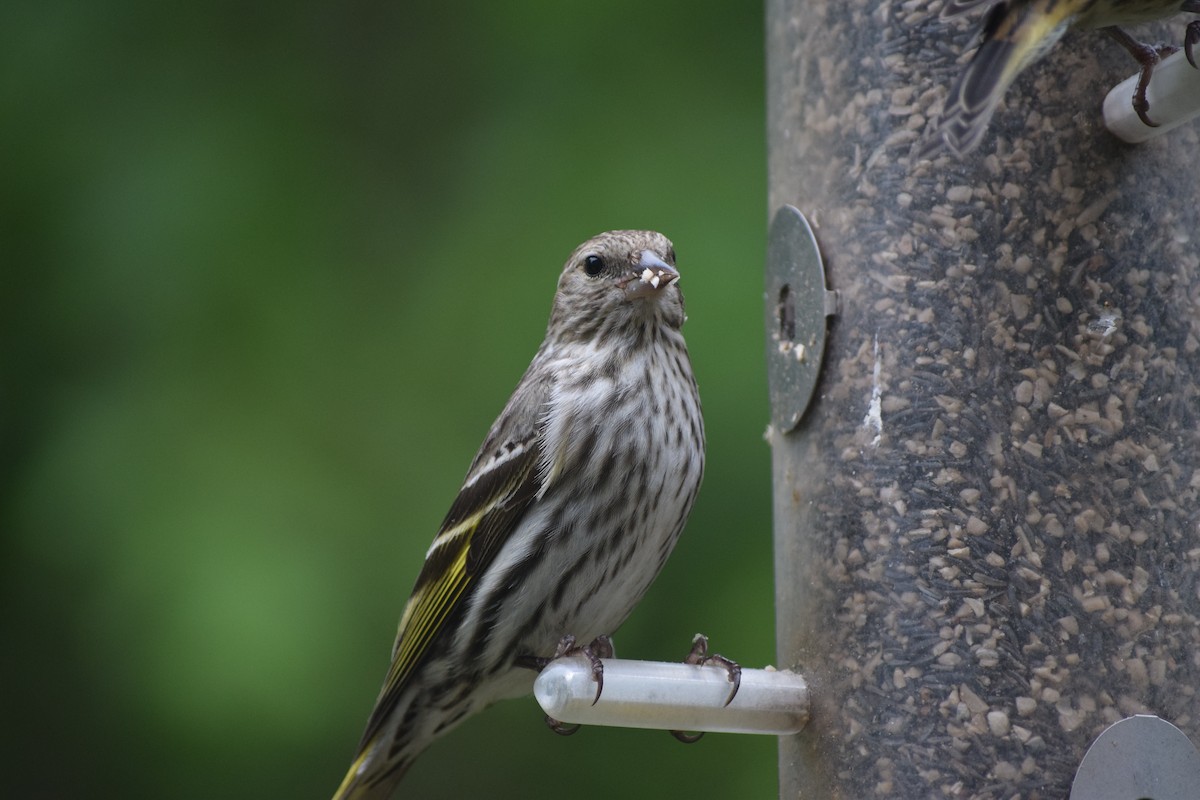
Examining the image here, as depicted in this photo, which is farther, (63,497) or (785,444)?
(63,497)

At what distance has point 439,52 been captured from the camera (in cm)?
609

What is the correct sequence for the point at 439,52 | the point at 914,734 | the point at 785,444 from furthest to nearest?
1. the point at 439,52
2. the point at 785,444
3. the point at 914,734

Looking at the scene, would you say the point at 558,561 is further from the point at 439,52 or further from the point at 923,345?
the point at 439,52

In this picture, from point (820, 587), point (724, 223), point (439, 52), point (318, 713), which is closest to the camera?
point (820, 587)

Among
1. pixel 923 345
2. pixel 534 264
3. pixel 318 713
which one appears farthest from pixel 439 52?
pixel 923 345

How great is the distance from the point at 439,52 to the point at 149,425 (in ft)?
6.12

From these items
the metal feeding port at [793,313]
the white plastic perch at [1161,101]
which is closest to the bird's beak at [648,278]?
the metal feeding port at [793,313]

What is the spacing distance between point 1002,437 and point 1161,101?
2.51 feet

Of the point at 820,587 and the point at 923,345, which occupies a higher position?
the point at 923,345

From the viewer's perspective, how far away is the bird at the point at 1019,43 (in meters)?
2.86

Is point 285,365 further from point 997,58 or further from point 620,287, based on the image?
point 997,58

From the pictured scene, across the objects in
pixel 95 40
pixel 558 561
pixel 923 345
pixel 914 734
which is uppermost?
pixel 95 40

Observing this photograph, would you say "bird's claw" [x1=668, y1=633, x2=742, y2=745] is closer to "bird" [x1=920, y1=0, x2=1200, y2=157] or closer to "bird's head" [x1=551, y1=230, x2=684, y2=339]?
"bird's head" [x1=551, y1=230, x2=684, y2=339]

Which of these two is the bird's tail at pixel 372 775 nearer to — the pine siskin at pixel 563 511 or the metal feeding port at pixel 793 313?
the pine siskin at pixel 563 511
